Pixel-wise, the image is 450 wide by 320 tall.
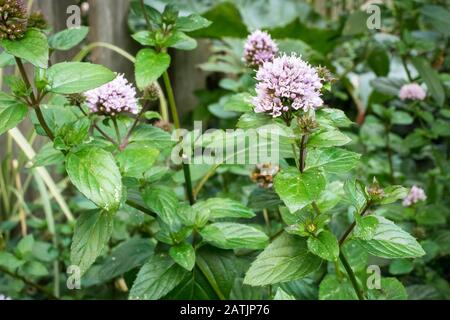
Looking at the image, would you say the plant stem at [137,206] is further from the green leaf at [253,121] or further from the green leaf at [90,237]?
the green leaf at [253,121]

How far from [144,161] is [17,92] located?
0.22m

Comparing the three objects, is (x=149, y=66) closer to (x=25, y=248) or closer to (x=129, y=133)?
(x=129, y=133)

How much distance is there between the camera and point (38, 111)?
823 millimetres

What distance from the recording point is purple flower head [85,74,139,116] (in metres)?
0.92

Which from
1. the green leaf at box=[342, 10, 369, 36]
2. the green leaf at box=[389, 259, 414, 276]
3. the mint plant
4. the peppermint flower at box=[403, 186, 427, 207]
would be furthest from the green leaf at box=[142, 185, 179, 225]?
the green leaf at box=[342, 10, 369, 36]

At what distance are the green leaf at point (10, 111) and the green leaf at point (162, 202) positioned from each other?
26 centimetres

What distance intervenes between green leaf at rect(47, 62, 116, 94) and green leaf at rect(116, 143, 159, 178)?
147 mm

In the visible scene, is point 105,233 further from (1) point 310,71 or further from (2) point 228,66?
(2) point 228,66

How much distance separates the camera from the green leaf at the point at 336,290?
0.98 meters

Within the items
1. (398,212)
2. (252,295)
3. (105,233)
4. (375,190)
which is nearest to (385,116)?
(398,212)

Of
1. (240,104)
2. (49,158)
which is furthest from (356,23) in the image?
(49,158)

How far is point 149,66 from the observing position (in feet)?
3.13

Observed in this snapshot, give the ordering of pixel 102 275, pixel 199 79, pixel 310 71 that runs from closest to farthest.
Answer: pixel 310 71 → pixel 102 275 → pixel 199 79

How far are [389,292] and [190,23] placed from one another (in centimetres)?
64
